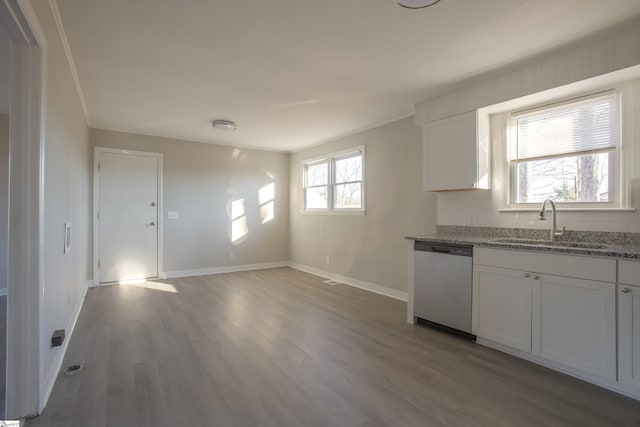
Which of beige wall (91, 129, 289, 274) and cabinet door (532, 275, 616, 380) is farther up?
beige wall (91, 129, 289, 274)

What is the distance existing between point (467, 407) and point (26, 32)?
129 inches

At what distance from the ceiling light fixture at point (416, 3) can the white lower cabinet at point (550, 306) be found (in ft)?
6.52

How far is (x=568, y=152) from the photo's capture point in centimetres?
286

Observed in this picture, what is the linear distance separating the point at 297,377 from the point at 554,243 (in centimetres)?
239

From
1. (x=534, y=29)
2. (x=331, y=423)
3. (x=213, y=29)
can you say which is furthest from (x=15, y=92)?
(x=534, y=29)

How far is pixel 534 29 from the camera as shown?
228 cm

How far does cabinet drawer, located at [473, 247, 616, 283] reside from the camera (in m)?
2.18

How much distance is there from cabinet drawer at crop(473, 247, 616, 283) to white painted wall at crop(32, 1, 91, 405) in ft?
10.8

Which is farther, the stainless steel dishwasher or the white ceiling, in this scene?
the stainless steel dishwasher

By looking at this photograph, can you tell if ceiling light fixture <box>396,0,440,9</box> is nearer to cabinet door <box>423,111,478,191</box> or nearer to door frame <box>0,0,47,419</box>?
cabinet door <box>423,111,478,191</box>

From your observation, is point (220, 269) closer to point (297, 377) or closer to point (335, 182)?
point (335, 182)

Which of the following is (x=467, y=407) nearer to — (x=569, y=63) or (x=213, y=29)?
(x=569, y=63)

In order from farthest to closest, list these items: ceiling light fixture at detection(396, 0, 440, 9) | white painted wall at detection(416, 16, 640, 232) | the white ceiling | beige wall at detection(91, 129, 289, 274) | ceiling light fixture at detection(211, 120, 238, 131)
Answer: beige wall at detection(91, 129, 289, 274) → ceiling light fixture at detection(211, 120, 238, 131) → white painted wall at detection(416, 16, 640, 232) → the white ceiling → ceiling light fixture at detection(396, 0, 440, 9)

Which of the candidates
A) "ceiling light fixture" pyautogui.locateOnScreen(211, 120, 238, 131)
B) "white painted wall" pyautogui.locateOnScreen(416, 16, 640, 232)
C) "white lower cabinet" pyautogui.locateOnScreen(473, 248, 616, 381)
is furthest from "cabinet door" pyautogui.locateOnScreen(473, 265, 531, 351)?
"ceiling light fixture" pyautogui.locateOnScreen(211, 120, 238, 131)
